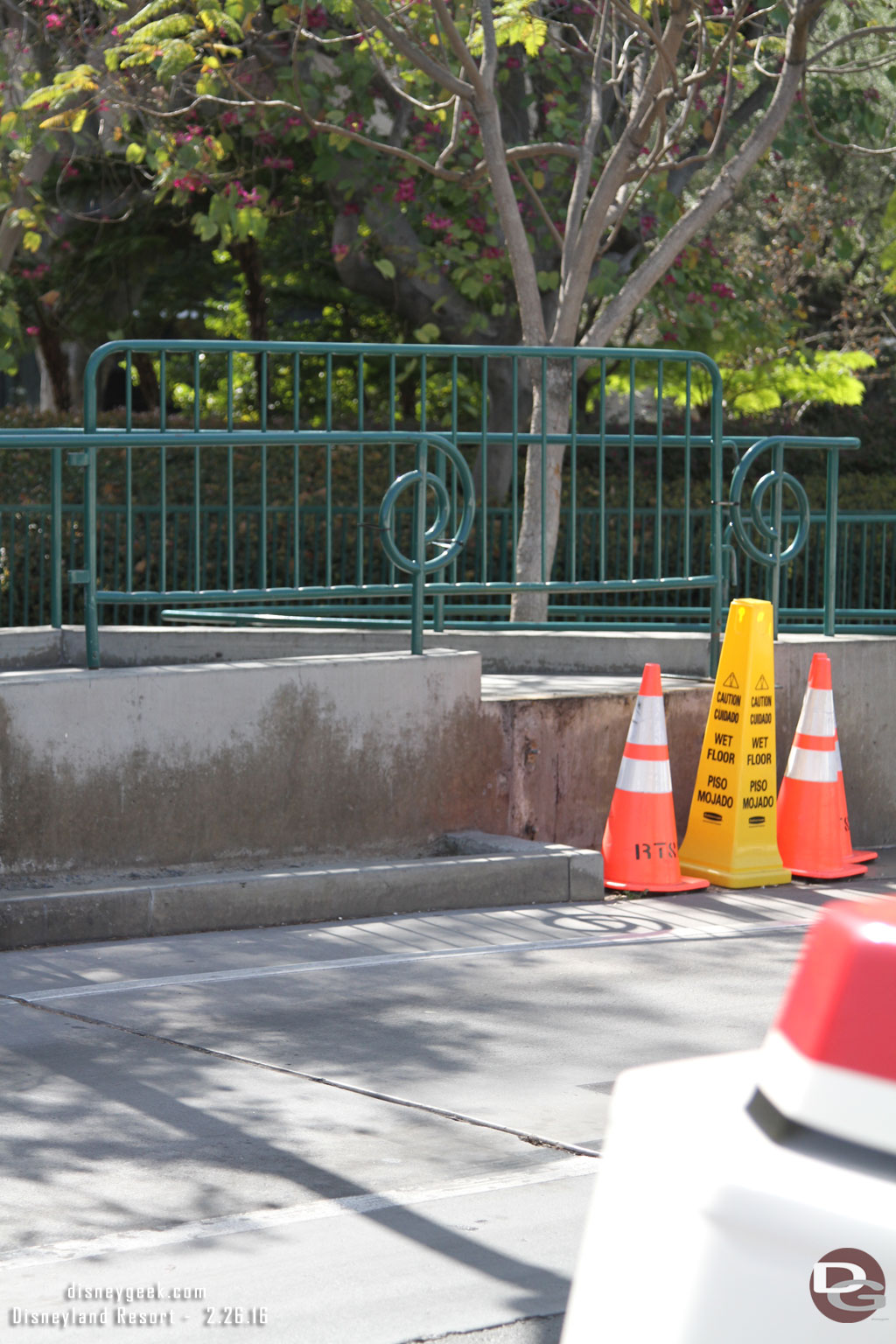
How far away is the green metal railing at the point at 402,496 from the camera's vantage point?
7.57 metres

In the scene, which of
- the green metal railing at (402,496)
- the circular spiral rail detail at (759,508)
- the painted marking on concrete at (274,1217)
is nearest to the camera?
the painted marking on concrete at (274,1217)

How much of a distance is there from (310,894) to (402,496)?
9.20 metres

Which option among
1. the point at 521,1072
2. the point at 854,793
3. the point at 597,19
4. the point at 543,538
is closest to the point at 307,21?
the point at 597,19

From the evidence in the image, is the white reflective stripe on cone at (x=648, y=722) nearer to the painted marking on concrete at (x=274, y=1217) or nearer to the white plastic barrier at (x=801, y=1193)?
the painted marking on concrete at (x=274, y=1217)

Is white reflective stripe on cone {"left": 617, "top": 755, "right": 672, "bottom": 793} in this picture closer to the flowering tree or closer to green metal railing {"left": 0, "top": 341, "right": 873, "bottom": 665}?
green metal railing {"left": 0, "top": 341, "right": 873, "bottom": 665}

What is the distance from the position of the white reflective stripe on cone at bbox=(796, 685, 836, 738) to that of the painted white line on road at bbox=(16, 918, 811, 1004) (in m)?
1.22

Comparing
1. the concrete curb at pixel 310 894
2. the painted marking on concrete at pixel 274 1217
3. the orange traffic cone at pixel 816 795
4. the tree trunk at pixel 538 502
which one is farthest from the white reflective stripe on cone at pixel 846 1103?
the tree trunk at pixel 538 502

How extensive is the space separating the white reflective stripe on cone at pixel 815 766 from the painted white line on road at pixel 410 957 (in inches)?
42.9

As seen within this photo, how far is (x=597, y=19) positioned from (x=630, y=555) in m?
6.23

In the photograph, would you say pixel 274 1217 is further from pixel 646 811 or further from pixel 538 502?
pixel 538 502

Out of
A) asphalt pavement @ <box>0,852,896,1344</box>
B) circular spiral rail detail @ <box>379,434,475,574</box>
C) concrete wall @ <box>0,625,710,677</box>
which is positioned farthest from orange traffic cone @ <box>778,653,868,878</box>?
circular spiral rail detail @ <box>379,434,475,574</box>

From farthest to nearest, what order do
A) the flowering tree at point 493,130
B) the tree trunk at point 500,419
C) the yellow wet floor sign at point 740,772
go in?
the tree trunk at point 500,419, the flowering tree at point 493,130, the yellow wet floor sign at point 740,772

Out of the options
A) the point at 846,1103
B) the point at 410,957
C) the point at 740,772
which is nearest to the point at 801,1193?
the point at 846,1103

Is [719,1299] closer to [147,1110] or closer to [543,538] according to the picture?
[147,1110]
